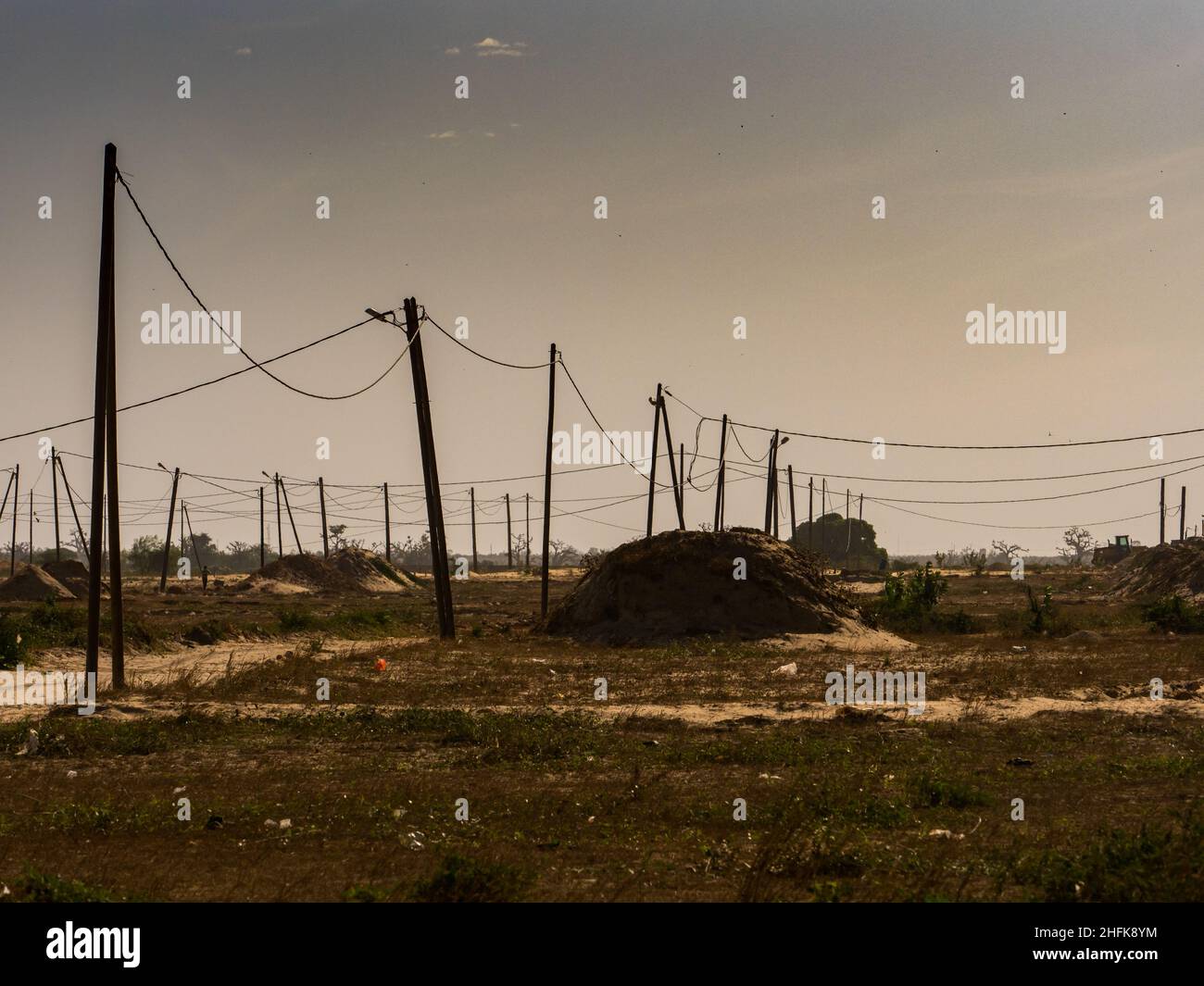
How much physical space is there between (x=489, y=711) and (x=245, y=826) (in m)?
6.16

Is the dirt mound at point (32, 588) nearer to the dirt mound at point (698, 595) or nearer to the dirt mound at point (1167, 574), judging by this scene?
the dirt mound at point (698, 595)

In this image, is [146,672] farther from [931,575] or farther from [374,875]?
[931,575]

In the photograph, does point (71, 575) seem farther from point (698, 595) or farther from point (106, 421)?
point (106, 421)

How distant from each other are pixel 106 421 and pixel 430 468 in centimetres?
1055

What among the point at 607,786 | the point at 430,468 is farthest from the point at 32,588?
the point at 607,786

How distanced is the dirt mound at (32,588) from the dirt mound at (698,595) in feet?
98.5

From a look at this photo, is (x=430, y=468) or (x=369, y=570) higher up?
(x=430, y=468)

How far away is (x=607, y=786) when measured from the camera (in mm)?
10172

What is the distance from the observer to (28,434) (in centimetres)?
2414

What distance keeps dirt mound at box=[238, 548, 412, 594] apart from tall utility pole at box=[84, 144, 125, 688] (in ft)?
135

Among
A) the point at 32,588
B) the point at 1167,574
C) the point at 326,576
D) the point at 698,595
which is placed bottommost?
the point at 326,576
